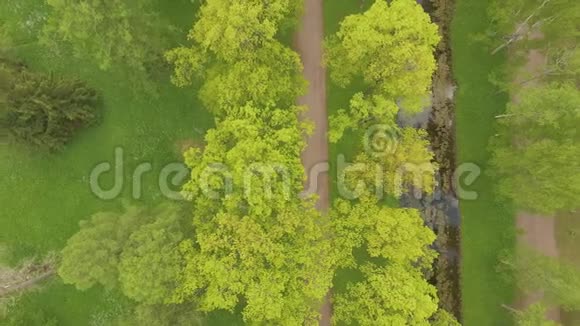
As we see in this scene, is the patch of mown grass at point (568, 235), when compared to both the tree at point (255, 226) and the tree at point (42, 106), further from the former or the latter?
the tree at point (42, 106)

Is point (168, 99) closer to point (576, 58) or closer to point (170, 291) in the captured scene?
point (170, 291)

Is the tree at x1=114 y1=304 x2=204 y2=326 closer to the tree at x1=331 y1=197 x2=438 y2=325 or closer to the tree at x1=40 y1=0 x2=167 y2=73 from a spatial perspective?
the tree at x1=331 y1=197 x2=438 y2=325

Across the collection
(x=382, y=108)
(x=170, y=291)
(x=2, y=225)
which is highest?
(x=382, y=108)

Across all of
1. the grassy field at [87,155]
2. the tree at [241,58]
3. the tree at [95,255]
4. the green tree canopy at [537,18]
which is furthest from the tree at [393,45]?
the tree at [95,255]

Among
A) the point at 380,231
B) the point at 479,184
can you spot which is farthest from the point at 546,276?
the point at 380,231

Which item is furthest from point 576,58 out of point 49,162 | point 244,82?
point 49,162

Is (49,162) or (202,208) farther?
(49,162)

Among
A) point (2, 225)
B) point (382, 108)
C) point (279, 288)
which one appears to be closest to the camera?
point (279, 288)
